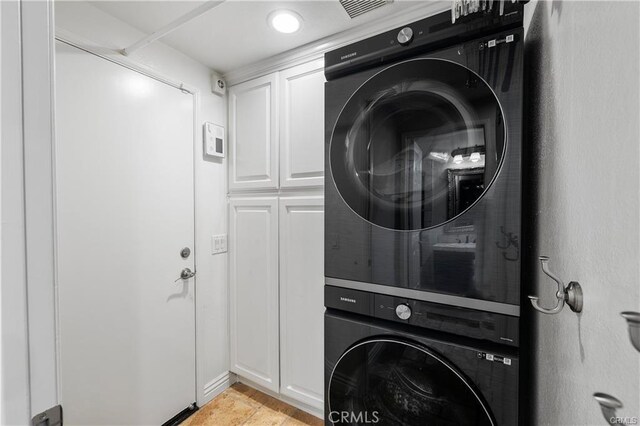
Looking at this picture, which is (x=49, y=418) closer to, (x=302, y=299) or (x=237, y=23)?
(x=302, y=299)

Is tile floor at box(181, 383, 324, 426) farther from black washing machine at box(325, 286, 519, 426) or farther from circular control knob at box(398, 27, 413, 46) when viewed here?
circular control knob at box(398, 27, 413, 46)

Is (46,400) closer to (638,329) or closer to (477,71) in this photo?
(638,329)

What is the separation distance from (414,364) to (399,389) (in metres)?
0.12

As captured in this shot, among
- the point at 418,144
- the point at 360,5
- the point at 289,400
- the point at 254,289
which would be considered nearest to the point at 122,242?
the point at 254,289

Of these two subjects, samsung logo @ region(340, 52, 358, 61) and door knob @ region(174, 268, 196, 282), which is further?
door knob @ region(174, 268, 196, 282)

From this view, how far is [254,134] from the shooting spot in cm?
184

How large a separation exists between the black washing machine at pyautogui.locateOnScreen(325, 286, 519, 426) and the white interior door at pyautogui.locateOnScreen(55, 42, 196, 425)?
1105 millimetres

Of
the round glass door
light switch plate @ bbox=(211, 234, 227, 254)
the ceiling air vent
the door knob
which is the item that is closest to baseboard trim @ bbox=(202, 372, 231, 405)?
the door knob

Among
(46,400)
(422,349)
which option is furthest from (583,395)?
(46,400)

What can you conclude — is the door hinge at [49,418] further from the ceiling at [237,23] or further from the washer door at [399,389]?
the ceiling at [237,23]

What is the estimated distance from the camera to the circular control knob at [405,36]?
2.91ft

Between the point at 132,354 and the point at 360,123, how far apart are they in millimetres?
1679

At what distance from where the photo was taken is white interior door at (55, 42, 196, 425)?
1.24m

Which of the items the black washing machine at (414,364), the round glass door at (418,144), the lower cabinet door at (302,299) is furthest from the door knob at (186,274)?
the round glass door at (418,144)
